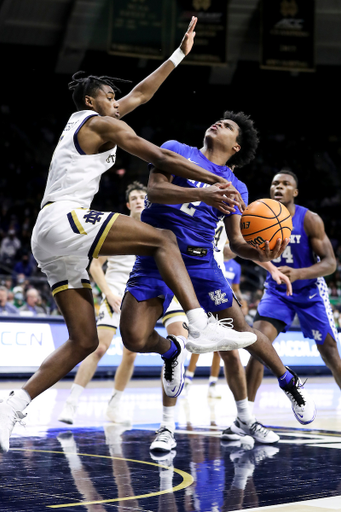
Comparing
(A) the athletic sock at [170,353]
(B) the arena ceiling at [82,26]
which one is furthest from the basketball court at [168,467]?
(B) the arena ceiling at [82,26]

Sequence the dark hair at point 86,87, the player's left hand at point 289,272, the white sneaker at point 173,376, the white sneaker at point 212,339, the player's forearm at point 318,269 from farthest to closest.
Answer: the player's forearm at point 318,269, the player's left hand at point 289,272, the white sneaker at point 173,376, the dark hair at point 86,87, the white sneaker at point 212,339

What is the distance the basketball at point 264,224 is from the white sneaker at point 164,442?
153 cm

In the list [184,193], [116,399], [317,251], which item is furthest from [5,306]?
→ [184,193]

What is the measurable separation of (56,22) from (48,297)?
29.6 feet

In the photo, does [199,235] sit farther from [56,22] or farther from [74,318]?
[56,22]

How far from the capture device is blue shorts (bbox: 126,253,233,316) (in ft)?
14.5

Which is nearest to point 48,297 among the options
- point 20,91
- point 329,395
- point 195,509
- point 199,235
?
point 329,395

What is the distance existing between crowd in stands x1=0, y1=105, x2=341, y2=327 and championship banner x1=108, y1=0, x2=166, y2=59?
480cm

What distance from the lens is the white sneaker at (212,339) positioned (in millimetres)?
3719

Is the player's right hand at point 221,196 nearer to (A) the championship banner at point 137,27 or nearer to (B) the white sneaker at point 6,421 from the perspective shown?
(B) the white sneaker at point 6,421

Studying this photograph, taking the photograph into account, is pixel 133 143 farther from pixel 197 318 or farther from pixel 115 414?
pixel 115 414

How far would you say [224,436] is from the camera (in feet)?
16.8

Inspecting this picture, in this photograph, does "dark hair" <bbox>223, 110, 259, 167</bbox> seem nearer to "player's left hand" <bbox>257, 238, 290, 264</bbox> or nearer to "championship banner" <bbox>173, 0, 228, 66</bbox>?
"player's left hand" <bbox>257, 238, 290, 264</bbox>

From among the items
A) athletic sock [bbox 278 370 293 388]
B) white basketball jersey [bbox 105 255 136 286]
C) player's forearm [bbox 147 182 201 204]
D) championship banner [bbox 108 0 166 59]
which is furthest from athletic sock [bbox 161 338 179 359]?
championship banner [bbox 108 0 166 59]
